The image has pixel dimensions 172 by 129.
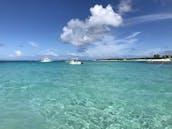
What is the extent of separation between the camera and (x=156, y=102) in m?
12.8

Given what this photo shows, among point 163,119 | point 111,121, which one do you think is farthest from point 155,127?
point 111,121

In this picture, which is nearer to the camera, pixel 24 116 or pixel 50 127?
pixel 50 127

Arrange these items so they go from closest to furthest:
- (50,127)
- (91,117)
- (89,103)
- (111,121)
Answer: (50,127), (111,121), (91,117), (89,103)

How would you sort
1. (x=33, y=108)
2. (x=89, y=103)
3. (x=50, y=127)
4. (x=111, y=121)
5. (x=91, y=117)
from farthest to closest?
1. (x=89, y=103)
2. (x=33, y=108)
3. (x=91, y=117)
4. (x=111, y=121)
5. (x=50, y=127)

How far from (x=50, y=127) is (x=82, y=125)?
133 cm

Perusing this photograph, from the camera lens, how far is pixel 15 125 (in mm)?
8000

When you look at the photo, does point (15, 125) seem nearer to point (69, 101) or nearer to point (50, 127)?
point (50, 127)

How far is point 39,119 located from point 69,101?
4.07 metres

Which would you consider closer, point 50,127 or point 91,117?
point 50,127

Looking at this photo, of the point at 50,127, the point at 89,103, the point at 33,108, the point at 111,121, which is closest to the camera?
the point at 50,127

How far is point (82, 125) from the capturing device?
26.8 feet

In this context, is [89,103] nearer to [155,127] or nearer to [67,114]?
[67,114]

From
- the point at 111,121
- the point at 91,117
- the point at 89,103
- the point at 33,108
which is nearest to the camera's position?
the point at 111,121

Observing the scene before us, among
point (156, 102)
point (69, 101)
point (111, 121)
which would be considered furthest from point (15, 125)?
point (156, 102)
